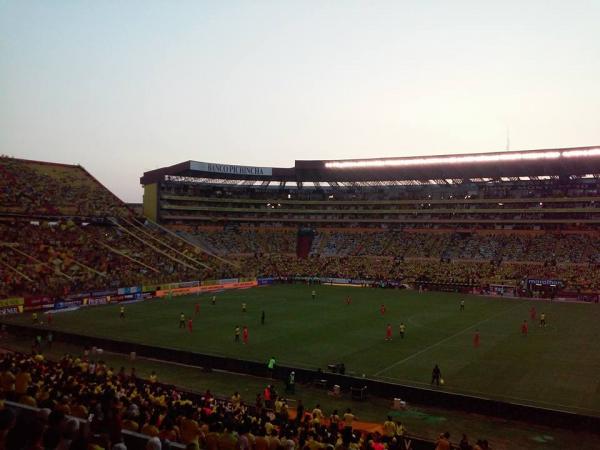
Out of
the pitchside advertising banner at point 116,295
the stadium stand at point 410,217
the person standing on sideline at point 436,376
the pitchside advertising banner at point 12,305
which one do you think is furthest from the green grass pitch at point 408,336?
the stadium stand at point 410,217

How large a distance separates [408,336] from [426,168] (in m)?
53.4

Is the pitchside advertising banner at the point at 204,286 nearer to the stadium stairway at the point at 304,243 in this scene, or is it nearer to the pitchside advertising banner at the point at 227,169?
the stadium stairway at the point at 304,243

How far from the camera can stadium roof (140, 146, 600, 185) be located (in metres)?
74.5

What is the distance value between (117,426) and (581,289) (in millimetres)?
64788

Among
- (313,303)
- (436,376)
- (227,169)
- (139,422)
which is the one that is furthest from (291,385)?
(227,169)

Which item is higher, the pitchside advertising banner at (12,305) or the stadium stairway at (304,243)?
the stadium stairway at (304,243)

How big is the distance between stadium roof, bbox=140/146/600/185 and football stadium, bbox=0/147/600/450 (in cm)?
45

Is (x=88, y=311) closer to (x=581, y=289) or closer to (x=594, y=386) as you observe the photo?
(x=594, y=386)

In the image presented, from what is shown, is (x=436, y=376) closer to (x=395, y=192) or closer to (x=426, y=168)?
(x=426, y=168)

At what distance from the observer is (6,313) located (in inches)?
1886

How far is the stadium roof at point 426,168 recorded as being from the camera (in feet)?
244

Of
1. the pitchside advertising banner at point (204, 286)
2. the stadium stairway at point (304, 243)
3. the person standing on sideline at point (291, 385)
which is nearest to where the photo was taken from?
the person standing on sideline at point (291, 385)

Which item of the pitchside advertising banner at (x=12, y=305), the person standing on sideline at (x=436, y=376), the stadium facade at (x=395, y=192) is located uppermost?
the stadium facade at (x=395, y=192)

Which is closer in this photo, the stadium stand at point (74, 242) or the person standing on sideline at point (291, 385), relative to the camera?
the person standing on sideline at point (291, 385)
